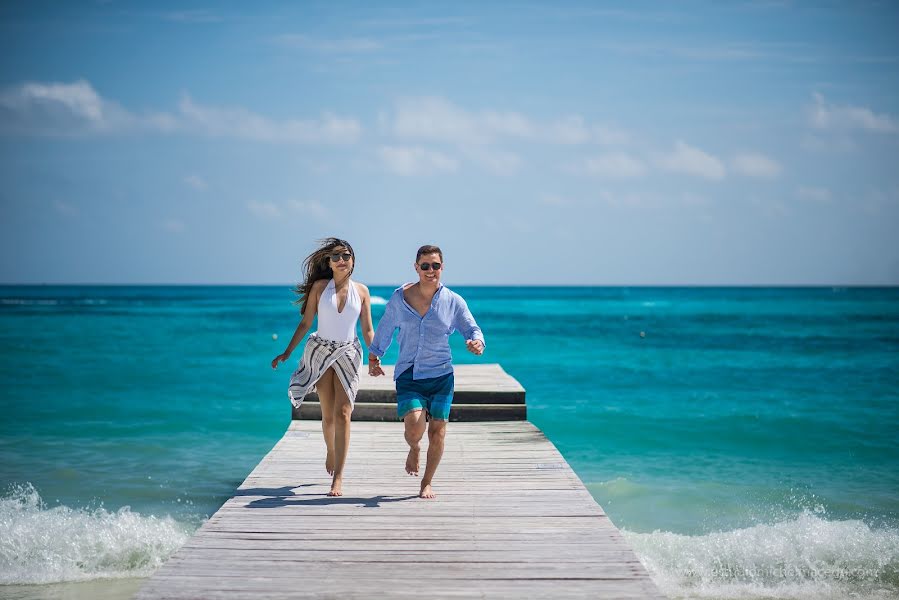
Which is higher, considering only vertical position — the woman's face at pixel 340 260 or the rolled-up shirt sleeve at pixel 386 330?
the woman's face at pixel 340 260

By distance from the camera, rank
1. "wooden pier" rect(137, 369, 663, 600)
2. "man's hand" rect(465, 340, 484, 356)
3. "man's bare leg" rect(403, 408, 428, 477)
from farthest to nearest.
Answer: "man's bare leg" rect(403, 408, 428, 477), "man's hand" rect(465, 340, 484, 356), "wooden pier" rect(137, 369, 663, 600)

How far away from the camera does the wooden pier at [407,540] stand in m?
4.09

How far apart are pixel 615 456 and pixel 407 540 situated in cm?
890

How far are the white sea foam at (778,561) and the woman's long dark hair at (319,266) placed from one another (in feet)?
12.9

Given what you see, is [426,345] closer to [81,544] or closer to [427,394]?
[427,394]

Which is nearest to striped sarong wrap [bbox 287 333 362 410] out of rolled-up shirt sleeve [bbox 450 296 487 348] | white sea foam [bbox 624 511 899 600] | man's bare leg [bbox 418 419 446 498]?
man's bare leg [bbox 418 419 446 498]

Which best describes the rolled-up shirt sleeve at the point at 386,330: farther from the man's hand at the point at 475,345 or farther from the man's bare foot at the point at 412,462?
the man's bare foot at the point at 412,462

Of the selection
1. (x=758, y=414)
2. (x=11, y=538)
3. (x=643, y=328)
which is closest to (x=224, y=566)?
(x=11, y=538)

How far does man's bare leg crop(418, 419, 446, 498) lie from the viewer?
570 centimetres

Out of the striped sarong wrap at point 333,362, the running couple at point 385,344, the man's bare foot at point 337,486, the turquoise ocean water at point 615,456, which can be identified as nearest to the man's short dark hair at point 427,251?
the running couple at point 385,344

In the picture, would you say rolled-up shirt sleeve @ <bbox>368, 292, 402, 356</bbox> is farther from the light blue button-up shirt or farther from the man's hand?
the man's hand

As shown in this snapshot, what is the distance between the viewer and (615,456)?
1312 centimetres

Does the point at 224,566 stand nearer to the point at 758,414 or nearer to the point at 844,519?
the point at 844,519

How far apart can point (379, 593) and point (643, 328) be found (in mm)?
51061
